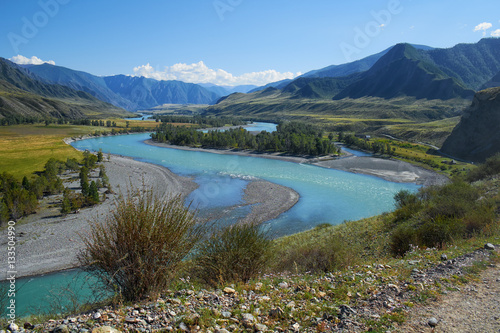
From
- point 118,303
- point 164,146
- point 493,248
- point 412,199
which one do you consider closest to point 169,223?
point 118,303

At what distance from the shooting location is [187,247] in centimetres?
750

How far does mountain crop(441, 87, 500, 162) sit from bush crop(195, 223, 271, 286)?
69.2 meters

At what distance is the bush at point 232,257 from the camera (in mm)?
8164

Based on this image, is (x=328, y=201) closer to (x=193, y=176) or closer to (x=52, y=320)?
(x=193, y=176)

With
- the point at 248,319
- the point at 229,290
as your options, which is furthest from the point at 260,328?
the point at 229,290

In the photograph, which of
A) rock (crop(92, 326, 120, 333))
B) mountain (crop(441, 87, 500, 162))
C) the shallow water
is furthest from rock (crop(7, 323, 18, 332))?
mountain (crop(441, 87, 500, 162))

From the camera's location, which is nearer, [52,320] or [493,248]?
[52,320]

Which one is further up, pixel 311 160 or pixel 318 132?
pixel 318 132

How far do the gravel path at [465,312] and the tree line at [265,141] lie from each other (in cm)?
6751

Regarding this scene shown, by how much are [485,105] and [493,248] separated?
245 feet

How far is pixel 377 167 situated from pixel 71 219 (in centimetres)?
5371

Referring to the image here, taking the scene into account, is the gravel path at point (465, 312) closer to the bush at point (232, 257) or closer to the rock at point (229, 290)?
the rock at point (229, 290)

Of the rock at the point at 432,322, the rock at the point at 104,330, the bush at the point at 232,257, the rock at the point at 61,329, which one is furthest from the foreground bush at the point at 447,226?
the rock at the point at 61,329

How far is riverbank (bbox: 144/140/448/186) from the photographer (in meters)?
48.5
